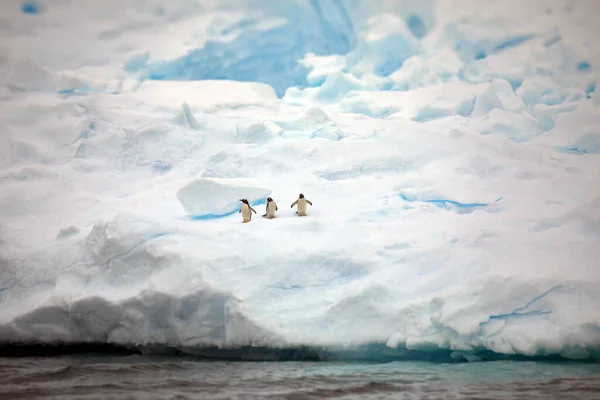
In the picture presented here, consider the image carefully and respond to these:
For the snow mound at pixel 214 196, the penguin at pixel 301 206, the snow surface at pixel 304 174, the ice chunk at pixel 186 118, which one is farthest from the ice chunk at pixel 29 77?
the penguin at pixel 301 206

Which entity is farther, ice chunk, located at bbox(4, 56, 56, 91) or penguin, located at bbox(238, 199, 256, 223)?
ice chunk, located at bbox(4, 56, 56, 91)

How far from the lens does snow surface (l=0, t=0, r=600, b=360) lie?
534 cm

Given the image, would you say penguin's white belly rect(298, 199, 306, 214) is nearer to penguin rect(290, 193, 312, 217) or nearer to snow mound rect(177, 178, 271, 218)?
penguin rect(290, 193, 312, 217)

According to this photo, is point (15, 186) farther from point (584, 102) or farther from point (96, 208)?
point (584, 102)

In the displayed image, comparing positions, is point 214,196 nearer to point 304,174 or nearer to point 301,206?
point 301,206

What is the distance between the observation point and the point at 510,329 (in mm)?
5012

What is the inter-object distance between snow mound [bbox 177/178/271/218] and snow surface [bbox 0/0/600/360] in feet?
0.09

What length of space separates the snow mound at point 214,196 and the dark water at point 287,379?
2.01 metres

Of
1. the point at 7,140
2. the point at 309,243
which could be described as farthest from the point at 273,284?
the point at 7,140

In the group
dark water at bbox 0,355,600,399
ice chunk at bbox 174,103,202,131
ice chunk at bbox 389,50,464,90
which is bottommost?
dark water at bbox 0,355,600,399

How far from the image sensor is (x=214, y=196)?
269 inches

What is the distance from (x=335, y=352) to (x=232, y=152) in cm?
398

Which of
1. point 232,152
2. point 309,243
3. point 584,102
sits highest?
point 584,102

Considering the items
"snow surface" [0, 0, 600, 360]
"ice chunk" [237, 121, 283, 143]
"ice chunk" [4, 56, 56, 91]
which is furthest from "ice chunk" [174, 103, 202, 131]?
"ice chunk" [4, 56, 56, 91]
